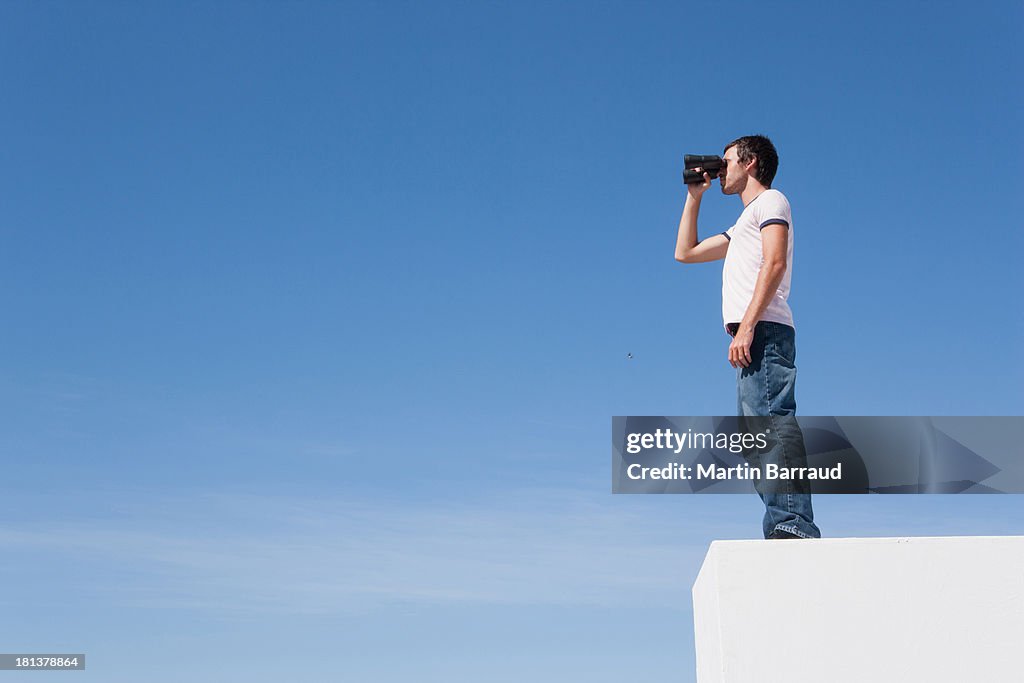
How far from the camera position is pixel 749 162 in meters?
6.23

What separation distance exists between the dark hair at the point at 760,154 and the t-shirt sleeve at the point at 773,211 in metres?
0.30

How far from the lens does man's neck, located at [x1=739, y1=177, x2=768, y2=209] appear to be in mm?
6184

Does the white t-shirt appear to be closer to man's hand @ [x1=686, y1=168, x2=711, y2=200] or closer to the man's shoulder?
the man's shoulder

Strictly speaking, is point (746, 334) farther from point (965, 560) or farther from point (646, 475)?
point (965, 560)

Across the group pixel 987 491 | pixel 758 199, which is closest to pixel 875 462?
pixel 987 491

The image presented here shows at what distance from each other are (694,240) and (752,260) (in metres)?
0.72

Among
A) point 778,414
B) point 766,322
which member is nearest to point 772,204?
point 766,322

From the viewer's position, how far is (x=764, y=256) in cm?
572

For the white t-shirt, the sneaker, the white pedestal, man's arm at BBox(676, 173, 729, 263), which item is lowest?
the white pedestal


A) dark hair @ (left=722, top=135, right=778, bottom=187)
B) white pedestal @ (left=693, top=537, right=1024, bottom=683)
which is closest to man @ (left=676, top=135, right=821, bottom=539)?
dark hair @ (left=722, top=135, right=778, bottom=187)

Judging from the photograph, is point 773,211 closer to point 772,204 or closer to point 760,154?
point 772,204

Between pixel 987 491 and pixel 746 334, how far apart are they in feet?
7.34

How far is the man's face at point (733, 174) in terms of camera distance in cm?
624

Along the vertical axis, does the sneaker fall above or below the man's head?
below
